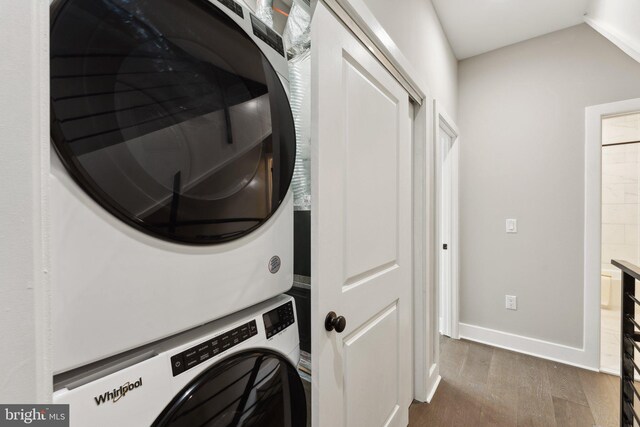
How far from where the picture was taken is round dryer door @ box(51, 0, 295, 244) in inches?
15.2

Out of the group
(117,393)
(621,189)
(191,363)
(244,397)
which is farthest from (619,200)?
(117,393)

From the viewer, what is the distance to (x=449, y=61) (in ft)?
8.07

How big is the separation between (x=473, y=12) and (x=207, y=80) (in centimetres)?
241

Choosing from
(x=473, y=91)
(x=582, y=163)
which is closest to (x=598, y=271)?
(x=582, y=163)

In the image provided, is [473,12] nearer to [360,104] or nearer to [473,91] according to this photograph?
[473,91]

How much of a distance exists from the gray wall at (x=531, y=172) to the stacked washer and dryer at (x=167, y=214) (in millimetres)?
2555

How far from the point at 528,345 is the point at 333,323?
8.25 feet

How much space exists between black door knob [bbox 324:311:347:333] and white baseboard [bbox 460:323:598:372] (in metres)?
2.40

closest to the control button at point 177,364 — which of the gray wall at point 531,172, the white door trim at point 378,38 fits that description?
the white door trim at point 378,38

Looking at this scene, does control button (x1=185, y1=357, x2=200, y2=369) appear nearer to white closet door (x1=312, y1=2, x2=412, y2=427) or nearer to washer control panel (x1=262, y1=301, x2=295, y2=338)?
washer control panel (x1=262, y1=301, x2=295, y2=338)

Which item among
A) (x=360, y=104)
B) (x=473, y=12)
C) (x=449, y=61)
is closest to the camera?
(x=360, y=104)

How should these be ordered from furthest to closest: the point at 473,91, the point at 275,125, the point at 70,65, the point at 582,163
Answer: the point at 473,91
the point at 582,163
the point at 275,125
the point at 70,65

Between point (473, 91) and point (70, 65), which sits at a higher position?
point (473, 91)

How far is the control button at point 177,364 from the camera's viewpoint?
0.50 metres
